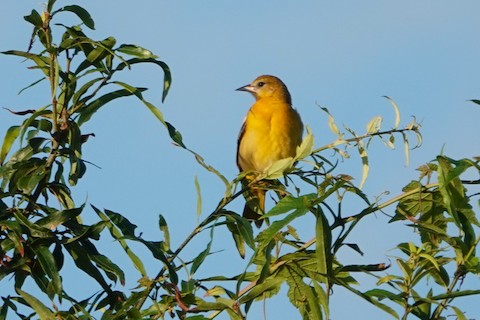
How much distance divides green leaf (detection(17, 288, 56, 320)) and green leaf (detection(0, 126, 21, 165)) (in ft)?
1.43

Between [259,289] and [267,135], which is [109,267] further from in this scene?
[267,135]

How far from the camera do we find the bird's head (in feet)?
22.7

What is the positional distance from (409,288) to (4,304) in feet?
3.10

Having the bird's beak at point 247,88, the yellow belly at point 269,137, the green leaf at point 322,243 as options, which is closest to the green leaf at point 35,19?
the green leaf at point 322,243

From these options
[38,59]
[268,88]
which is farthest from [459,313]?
[268,88]

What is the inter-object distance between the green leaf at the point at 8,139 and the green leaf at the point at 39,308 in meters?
0.44

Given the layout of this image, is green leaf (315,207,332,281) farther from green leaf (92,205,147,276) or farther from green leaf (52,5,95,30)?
green leaf (52,5,95,30)

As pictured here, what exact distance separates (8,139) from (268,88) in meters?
4.92

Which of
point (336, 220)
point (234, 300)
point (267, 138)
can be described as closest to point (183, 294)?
point (234, 300)

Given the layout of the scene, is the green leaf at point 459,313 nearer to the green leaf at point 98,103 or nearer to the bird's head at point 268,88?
the green leaf at point 98,103

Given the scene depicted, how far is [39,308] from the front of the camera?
6.49ft

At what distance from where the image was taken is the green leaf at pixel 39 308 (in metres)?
1.97

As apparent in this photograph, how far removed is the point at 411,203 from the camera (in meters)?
2.18

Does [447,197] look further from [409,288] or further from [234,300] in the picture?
[234,300]
